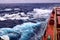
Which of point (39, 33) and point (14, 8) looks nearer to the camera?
point (39, 33)

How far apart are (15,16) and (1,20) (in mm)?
193

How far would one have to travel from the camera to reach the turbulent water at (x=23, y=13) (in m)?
1.40

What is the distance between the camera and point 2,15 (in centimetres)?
146

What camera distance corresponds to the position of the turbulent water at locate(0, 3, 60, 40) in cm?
140

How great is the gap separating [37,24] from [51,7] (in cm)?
31

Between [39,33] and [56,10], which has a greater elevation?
[56,10]

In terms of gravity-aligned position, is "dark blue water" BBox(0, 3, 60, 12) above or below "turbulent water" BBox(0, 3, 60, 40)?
above

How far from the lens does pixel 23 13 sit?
1446mm

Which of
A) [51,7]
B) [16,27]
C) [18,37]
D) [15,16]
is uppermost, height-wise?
[51,7]

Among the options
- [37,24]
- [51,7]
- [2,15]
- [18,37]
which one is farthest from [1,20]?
[51,7]

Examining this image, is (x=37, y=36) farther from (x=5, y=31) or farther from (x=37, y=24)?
(x=5, y=31)

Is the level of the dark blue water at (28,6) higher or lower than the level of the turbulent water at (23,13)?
higher

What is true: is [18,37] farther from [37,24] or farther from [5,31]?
[37,24]

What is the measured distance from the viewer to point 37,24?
1387mm
